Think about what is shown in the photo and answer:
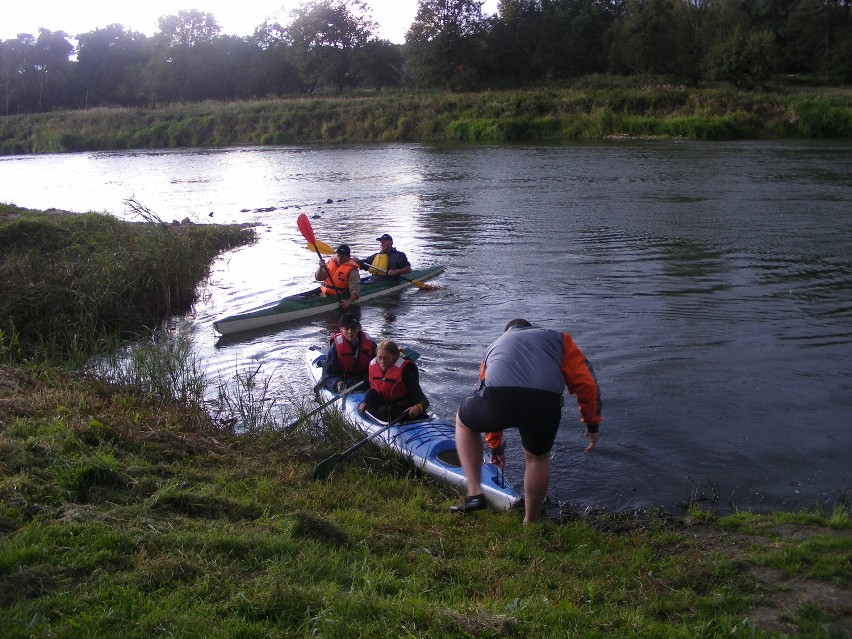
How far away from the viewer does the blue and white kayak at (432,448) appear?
5.51m

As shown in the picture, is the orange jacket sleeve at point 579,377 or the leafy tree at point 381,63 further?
the leafy tree at point 381,63

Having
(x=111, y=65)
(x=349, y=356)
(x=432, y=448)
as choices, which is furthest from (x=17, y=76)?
(x=432, y=448)

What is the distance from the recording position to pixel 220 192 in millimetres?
24797

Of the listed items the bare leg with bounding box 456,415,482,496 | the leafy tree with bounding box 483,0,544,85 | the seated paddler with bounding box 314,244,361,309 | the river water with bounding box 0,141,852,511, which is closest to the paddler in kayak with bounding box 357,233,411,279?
the river water with bounding box 0,141,852,511

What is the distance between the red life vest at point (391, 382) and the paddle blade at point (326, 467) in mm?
1067

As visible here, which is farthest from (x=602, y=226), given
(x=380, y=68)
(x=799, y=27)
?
(x=380, y=68)

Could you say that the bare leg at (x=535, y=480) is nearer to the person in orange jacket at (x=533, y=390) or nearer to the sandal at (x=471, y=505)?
the person in orange jacket at (x=533, y=390)

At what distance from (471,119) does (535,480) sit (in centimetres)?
3721

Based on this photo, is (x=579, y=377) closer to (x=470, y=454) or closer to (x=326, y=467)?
(x=470, y=454)

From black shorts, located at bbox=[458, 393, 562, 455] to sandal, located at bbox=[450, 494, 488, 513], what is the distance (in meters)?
0.58

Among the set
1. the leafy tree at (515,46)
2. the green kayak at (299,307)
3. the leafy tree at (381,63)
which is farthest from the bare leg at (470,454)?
the leafy tree at (381,63)

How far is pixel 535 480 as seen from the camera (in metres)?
4.91

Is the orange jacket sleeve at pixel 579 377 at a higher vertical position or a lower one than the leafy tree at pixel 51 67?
lower

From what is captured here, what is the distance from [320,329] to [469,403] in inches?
250
